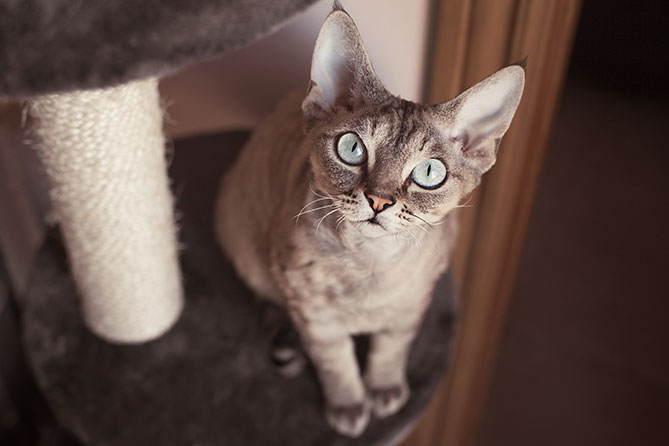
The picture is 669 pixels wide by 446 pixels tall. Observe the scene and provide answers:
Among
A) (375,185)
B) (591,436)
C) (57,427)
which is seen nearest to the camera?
(375,185)

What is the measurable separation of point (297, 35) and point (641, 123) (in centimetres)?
178

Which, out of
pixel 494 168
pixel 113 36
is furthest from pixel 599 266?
pixel 113 36

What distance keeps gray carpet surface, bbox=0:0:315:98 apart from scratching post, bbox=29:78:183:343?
158 mm

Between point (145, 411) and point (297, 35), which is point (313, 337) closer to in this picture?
point (145, 411)

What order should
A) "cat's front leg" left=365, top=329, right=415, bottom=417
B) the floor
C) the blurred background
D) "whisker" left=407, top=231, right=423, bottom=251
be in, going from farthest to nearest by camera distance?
the floor → the blurred background → "cat's front leg" left=365, top=329, right=415, bottom=417 → "whisker" left=407, top=231, right=423, bottom=251

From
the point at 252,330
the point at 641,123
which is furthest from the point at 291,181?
the point at 641,123

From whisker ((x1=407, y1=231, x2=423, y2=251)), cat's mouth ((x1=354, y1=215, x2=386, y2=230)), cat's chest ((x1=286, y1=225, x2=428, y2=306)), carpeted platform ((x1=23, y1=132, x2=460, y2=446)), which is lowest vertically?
carpeted platform ((x1=23, y1=132, x2=460, y2=446))

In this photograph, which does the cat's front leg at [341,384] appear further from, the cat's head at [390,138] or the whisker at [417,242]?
the cat's head at [390,138]

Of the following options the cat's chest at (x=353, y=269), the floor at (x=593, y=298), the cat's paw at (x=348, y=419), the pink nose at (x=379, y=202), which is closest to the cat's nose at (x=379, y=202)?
the pink nose at (x=379, y=202)

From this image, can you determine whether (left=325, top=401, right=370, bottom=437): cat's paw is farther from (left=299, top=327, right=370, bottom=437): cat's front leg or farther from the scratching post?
the scratching post

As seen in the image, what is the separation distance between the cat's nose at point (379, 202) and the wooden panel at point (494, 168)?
0.21 metres

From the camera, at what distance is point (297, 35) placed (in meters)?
1.03

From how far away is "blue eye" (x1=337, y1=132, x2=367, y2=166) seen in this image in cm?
65

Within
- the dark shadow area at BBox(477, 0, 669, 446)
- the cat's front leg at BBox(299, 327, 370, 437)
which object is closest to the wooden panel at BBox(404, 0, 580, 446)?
the dark shadow area at BBox(477, 0, 669, 446)
